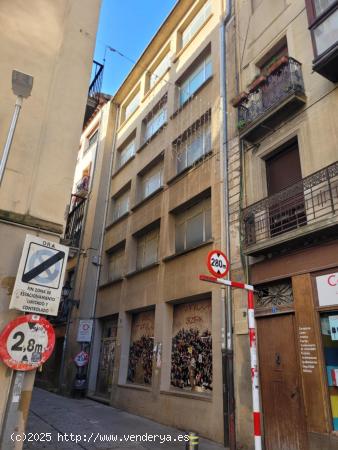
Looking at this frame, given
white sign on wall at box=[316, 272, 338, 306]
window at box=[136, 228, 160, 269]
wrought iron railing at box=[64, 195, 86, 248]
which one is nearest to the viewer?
white sign on wall at box=[316, 272, 338, 306]

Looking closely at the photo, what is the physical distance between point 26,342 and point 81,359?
12415 mm

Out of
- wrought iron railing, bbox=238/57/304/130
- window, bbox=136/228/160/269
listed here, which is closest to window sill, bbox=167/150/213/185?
wrought iron railing, bbox=238/57/304/130

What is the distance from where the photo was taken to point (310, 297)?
745 cm

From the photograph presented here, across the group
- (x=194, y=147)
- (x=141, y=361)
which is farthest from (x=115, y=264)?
(x=194, y=147)

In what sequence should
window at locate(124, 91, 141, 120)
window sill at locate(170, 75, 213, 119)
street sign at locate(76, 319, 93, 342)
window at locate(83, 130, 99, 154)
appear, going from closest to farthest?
1. window sill at locate(170, 75, 213, 119)
2. street sign at locate(76, 319, 93, 342)
3. window at locate(124, 91, 141, 120)
4. window at locate(83, 130, 99, 154)

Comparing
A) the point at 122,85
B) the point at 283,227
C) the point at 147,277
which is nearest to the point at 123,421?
the point at 147,277

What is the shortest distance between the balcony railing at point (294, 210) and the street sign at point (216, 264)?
1989 mm

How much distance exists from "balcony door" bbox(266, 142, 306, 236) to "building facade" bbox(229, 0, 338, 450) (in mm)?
28

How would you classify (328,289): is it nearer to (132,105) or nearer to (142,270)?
(142,270)

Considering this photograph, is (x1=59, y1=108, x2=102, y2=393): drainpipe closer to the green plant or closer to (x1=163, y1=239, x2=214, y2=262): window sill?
(x1=163, y1=239, x2=214, y2=262): window sill

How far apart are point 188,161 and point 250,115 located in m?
3.82

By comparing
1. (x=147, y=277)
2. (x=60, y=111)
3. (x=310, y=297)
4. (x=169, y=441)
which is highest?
(x=60, y=111)

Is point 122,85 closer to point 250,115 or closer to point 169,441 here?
point 250,115

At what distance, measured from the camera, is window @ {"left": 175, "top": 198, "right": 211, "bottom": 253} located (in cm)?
1180
